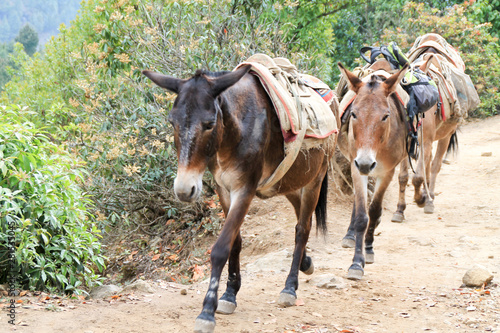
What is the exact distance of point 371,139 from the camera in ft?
15.6

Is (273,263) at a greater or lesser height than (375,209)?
lesser

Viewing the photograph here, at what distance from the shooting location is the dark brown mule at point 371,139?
4.78 meters

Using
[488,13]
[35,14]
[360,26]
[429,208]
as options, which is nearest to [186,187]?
[429,208]

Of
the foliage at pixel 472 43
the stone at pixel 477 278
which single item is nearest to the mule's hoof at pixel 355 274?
the stone at pixel 477 278

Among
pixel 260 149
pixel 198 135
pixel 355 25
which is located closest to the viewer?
pixel 198 135

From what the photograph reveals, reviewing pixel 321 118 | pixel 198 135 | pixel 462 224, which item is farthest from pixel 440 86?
pixel 198 135

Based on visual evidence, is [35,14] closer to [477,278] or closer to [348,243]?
[348,243]

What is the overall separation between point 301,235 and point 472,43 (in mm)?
13191

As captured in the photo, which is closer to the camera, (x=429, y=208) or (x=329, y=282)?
(x=329, y=282)

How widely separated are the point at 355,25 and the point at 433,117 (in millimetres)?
14988

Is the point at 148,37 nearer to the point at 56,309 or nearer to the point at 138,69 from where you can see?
the point at 138,69

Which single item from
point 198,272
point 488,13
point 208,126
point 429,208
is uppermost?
point 488,13

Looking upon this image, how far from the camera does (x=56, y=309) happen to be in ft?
12.3

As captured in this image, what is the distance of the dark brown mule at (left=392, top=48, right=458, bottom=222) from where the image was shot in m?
6.82
